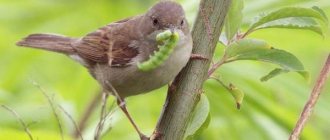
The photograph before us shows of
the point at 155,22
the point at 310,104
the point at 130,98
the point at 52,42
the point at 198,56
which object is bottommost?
the point at 130,98

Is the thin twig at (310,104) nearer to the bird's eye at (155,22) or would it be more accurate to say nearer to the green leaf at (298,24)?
the green leaf at (298,24)

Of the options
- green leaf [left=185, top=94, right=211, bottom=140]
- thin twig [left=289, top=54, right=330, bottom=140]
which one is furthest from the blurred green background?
green leaf [left=185, top=94, right=211, bottom=140]

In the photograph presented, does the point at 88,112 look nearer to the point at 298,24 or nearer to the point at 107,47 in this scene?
the point at 107,47

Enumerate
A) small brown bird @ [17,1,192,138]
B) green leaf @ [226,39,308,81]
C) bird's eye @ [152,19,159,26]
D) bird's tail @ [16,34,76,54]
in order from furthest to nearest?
bird's tail @ [16,34,76,54] → bird's eye @ [152,19,159,26] → small brown bird @ [17,1,192,138] → green leaf @ [226,39,308,81]

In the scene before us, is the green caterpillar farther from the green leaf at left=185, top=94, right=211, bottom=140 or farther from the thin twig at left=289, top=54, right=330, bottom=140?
the thin twig at left=289, top=54, right=330, bottom=140

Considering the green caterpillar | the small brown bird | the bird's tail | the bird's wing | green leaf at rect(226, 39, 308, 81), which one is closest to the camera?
the green caterpillar

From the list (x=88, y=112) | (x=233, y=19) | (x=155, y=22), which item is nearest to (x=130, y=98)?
(x=88, y=112)

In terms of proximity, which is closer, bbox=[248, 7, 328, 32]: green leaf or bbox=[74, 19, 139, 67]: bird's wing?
bbox=[248, 7, 328, 32]: green leaf
